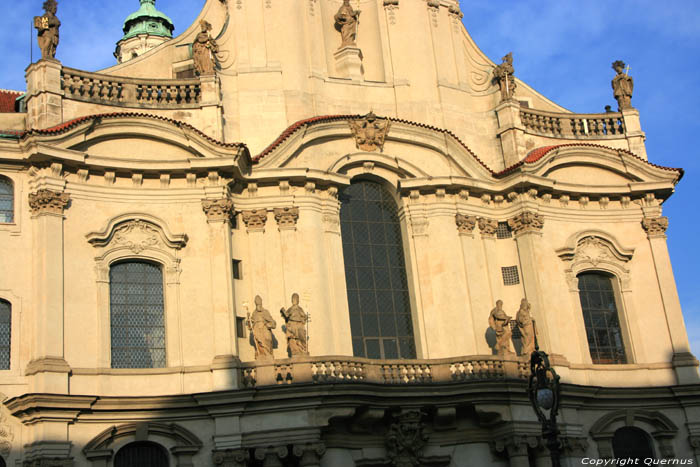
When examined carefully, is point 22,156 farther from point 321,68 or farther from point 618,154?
point 618,154

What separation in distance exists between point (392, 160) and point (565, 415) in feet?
23.6

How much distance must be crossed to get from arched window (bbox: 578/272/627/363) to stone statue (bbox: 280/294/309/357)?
7.88 m

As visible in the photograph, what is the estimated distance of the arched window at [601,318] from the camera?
84.3ft

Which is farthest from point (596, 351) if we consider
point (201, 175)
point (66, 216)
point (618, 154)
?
point (66, 216)

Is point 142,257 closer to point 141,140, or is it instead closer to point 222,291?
point 222,291

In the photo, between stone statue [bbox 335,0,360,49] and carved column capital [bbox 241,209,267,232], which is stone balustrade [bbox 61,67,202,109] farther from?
stone statue [bbox 335,0,360,49]

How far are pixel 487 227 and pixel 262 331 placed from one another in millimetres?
6975

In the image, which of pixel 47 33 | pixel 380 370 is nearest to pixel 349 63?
pixel 47 33

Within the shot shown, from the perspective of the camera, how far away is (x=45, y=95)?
2253 centimetres

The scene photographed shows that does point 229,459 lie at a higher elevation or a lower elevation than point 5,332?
lower

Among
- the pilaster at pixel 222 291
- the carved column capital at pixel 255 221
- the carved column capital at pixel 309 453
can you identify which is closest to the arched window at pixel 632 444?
the carved column capital at pixel 309 453

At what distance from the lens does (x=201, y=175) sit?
22.9 metres

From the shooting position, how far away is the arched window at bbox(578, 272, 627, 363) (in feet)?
84.3

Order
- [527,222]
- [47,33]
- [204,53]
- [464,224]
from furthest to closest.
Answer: [527,222] → [464,224] → [204,53] → [47,33]
